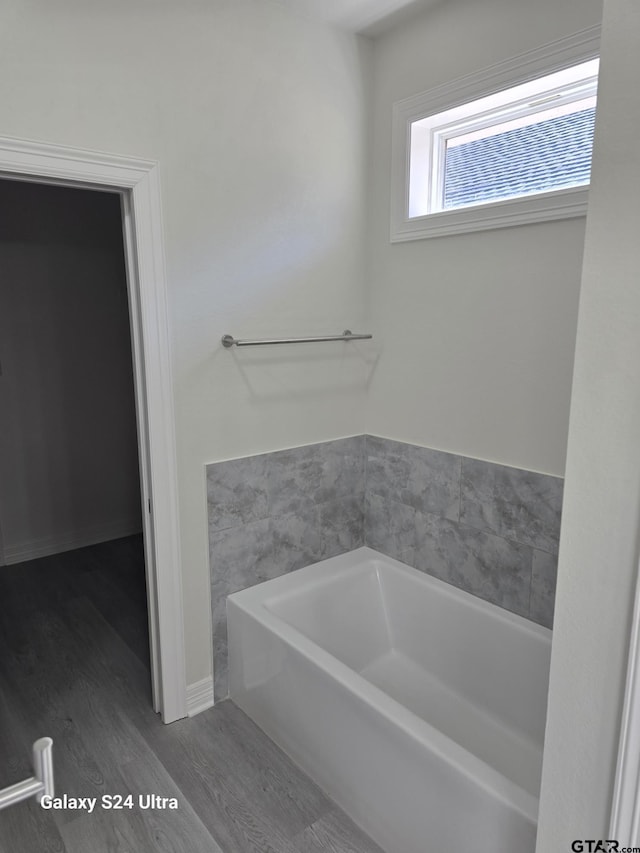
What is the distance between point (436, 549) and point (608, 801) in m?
1.44

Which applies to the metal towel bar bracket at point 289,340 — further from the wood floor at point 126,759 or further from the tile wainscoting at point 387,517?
the wood floor at point 126,759

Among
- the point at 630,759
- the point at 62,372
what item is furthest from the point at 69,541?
the point at 630,759

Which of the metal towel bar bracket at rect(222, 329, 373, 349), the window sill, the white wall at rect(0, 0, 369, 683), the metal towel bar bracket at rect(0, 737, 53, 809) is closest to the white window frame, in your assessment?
the window sill

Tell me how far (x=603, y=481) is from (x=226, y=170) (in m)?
1.73

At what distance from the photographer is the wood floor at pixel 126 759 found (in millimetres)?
1774

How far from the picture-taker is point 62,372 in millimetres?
3701

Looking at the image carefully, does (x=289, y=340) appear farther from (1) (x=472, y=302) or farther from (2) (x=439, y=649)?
(2) (x=439, y=649)

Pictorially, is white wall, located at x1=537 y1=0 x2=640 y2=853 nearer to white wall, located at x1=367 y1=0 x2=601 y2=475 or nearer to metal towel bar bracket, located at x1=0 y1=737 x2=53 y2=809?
metal towel bar bracket, located at x1=0 y1=737 x2=53 y2=809

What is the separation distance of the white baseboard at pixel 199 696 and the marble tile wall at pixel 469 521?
3.16 feet

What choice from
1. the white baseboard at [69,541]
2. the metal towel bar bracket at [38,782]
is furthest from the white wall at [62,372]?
the metal towel bar bracket at [38,782]

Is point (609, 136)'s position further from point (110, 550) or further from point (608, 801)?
point (110, 550)

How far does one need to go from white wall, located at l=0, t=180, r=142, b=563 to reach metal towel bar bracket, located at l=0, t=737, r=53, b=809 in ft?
10.8

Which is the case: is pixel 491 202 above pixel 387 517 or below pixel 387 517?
above

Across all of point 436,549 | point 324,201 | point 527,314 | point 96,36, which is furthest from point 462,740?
point 96,36
